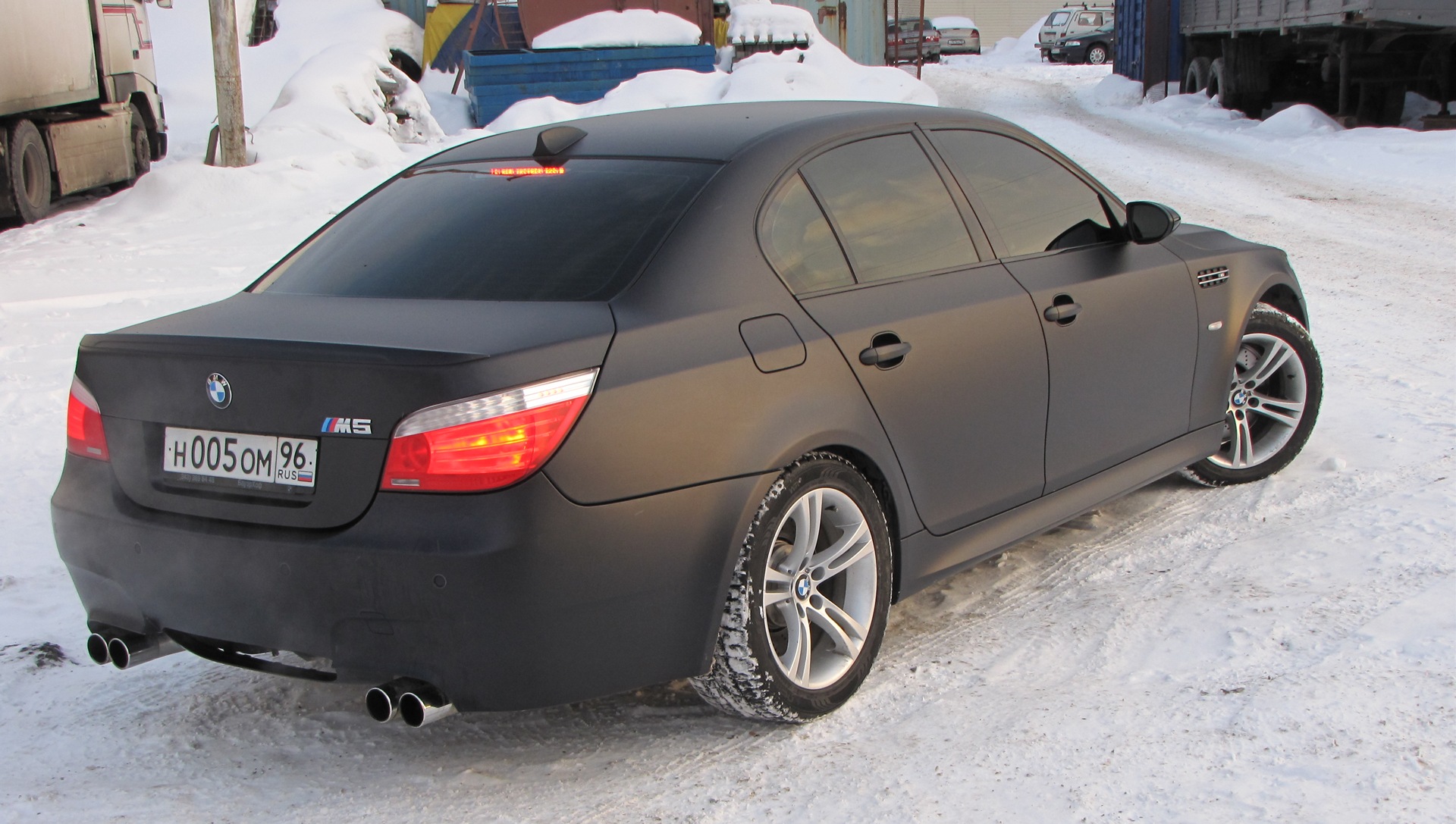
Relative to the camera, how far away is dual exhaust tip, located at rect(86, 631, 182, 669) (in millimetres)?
3117

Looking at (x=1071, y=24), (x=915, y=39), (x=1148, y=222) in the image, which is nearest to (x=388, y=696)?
(x=1148, y=222)

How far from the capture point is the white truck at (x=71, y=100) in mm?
13070

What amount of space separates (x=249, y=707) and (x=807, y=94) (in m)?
16.1

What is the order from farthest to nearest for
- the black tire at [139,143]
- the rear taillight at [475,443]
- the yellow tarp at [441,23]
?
the yellow tarp at [441,23] < the black tire at [139,143] < the rear taillight at [475,443]

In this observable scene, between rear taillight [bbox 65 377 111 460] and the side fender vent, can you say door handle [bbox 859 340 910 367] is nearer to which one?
the side fender vent

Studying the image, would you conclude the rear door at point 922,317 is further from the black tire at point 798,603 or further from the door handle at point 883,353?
the black tire at point 798,603

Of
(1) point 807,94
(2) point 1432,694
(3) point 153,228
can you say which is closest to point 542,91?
(1) point 807,94

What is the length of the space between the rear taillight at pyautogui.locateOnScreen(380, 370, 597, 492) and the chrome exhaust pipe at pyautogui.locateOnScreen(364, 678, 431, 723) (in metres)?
0.42

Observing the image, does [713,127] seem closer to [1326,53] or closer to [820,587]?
[820,587]

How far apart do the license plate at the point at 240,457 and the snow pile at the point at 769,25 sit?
69.5 feet

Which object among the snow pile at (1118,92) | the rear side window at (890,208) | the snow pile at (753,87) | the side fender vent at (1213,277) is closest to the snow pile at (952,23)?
the snow pile at (1118,92)

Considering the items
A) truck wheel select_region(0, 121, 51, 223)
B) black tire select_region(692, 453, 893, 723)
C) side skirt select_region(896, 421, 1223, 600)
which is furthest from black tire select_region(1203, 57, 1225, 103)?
black tire select_region(692, 453, 893, 723)

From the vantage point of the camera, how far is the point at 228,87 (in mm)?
13680

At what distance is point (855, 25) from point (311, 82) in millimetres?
16322
